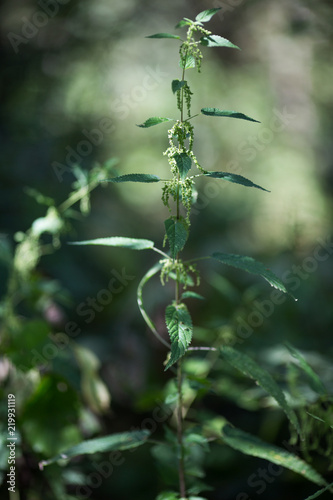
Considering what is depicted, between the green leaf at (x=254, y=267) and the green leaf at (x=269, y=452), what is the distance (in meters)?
0.37

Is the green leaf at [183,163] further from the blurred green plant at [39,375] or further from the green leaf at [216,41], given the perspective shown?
the blurred green plant at [39,375]

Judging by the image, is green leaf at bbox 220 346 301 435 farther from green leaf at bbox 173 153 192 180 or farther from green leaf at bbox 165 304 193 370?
green leaf at bbox 173 153 192 180

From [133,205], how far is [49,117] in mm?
1014

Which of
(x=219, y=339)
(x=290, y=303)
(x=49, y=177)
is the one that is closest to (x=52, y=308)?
(x=219, y=339)

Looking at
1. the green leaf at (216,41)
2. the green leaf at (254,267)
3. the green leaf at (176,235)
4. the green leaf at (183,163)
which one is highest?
the green leaf at (216,41)

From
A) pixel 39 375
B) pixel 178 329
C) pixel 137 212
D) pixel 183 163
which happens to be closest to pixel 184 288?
pixel 178 329

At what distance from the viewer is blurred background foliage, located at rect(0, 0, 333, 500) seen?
1396mm

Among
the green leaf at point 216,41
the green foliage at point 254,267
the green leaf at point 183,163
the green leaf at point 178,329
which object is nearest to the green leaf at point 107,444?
the green leaf at point 178,329

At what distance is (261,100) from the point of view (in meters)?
4.17

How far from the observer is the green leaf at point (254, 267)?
2.51ft

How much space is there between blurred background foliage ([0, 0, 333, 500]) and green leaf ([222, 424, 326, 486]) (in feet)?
0.32

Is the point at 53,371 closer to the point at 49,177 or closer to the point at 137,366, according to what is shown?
the point at 137,366

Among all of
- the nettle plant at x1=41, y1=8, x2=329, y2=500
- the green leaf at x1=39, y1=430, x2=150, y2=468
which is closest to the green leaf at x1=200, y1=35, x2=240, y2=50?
the nettle plant at x1=41, y1=8, x2=329, y2=500

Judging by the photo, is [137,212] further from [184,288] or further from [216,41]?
[216,41]
